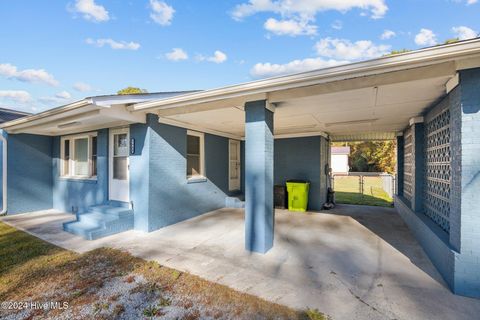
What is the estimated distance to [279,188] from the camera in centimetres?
766

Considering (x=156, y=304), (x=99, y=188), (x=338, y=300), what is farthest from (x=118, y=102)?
(x=338, y=300)

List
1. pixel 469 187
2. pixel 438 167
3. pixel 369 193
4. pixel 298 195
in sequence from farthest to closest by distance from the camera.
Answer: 1. pixel 369 193
2. pixel 298 195
3. pixel 438 167
4. pixel 469 187

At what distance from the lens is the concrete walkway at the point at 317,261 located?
2.39 meters

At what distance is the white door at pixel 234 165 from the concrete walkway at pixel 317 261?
92.2 inches

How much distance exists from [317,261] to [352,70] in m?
2.79

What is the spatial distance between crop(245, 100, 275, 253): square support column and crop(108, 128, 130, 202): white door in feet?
10.6

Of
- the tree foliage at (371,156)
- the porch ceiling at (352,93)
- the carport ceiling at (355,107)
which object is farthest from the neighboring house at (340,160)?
the porch ceiling at (352,93)

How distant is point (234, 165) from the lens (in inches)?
334

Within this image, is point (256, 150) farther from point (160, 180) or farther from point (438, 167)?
point (438, 167)

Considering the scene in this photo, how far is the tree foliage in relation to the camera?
20.9m

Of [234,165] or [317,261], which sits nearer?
[317,261]

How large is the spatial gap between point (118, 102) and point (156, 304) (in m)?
3.53

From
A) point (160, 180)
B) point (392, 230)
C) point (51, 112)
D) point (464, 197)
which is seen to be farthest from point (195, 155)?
point (464, 197)

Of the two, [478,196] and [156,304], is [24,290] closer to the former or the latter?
[156,304]
